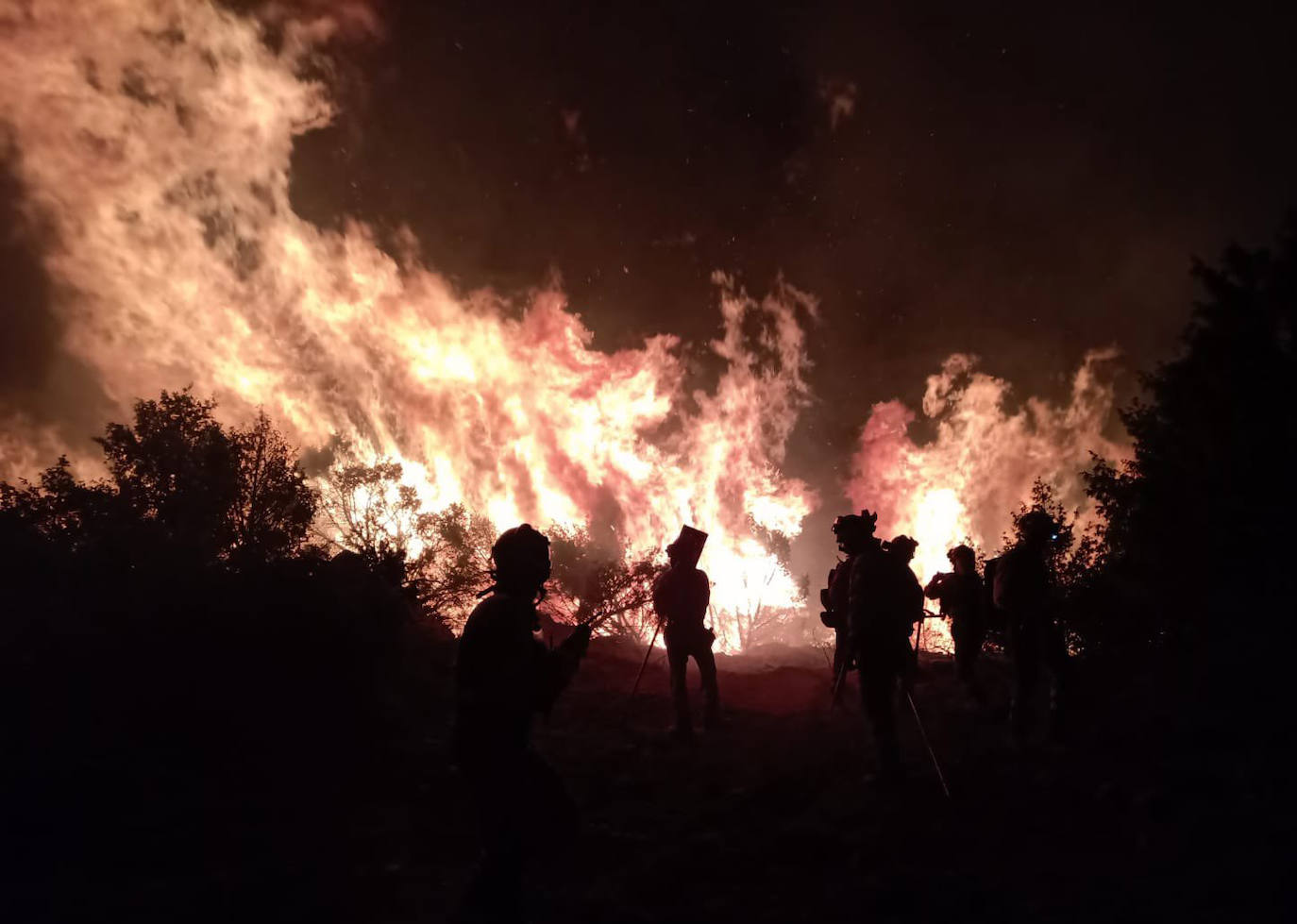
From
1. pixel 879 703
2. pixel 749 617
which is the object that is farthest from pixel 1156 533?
pixel 749 617

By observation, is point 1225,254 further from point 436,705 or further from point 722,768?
point 436,705

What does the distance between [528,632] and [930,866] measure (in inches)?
145

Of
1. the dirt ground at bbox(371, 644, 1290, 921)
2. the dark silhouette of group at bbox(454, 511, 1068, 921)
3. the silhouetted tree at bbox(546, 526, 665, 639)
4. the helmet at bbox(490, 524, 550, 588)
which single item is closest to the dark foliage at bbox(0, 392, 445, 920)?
the dirt ground at bbox(371, 644, 1290, 921)

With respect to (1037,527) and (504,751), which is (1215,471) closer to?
(1037,527)

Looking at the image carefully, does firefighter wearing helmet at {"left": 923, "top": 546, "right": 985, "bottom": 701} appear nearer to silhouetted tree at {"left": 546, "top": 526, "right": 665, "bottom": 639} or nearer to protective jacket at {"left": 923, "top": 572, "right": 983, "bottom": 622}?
protective jacket at {"left": 923, "top": 572, "right": 983, "bottom": 622}

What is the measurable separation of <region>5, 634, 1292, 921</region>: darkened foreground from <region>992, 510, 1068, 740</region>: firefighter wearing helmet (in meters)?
0.51

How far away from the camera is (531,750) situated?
11.7 feet

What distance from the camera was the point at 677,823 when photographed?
20.7 feet

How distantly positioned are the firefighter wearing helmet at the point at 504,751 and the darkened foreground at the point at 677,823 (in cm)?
165

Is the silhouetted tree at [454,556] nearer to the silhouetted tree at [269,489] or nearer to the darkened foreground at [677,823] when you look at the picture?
the silhouetted tree at [269,489]

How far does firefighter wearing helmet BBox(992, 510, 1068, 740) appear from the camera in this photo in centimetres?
761

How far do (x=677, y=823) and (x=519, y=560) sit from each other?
13.9ft

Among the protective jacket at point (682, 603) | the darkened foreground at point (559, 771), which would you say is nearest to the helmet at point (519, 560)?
the darkened foreground at point (559, 771)

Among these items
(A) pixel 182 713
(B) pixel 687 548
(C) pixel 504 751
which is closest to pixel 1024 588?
(B) pixel 687 548
